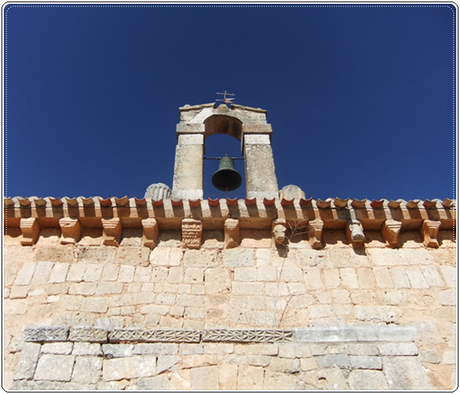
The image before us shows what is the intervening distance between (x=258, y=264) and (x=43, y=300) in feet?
7.95

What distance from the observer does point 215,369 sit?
3279 mm

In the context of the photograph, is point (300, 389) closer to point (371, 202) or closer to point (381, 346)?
point (381, 346)

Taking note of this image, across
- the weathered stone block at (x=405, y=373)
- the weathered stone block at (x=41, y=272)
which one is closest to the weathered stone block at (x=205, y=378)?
the weathered stone block at (x=405, y=373)

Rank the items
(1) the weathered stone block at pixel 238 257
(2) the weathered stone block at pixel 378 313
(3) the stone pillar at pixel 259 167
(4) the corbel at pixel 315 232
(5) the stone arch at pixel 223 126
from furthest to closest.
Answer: (5) the stone arch at pixel 223 126
(3) the stone pillar at pixel 259 167
(4) the corbel at pixel 315 232
(1) the weathered stone block at pixel 238 257
(2) the weathered stone block at pixel 378 313

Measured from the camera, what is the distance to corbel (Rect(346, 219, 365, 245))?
4166 millimetres

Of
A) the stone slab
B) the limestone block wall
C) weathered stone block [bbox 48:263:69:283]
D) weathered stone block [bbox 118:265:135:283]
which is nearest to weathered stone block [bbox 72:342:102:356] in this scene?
the limestone block wall

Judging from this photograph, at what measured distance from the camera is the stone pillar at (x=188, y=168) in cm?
506

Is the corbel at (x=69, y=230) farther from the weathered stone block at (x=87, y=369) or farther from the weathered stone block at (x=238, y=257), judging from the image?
the weathered stone block at (x=238, y=257)

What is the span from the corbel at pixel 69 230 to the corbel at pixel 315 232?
113 inches

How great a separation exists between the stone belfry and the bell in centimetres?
27

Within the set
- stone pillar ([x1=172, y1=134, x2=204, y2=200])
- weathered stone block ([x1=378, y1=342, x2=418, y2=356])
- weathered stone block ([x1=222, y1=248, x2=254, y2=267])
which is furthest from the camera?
stone pillar ([x1=172, y1=134, x2=204, y2=200])

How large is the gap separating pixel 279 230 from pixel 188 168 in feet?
6.31

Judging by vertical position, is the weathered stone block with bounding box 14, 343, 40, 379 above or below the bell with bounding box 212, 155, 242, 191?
below

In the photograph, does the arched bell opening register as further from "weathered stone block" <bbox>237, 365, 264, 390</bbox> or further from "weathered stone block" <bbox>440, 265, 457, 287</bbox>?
"weathered stone block" <bbox>237, 365, 264, 390</bbox>
